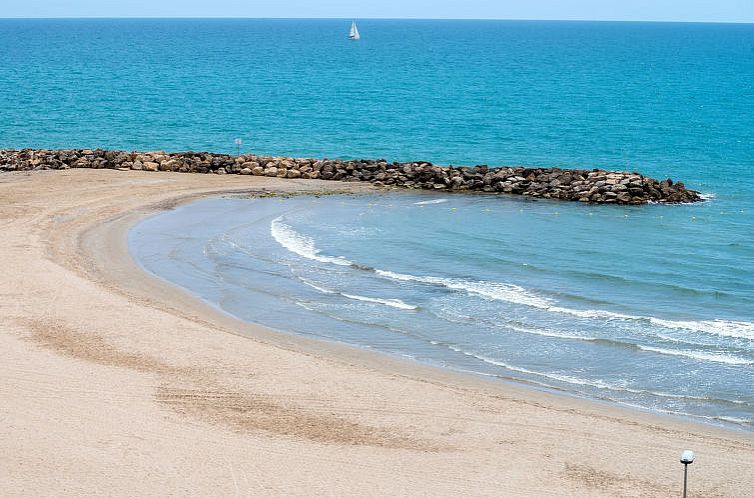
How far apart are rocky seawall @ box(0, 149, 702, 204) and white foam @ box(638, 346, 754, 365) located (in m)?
15.9

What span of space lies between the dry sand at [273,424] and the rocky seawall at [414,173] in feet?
56.2

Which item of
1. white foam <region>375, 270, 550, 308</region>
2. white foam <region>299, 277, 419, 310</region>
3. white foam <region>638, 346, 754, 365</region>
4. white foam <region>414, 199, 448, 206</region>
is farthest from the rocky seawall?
white foam <region>638, 346, 754, 365</region>

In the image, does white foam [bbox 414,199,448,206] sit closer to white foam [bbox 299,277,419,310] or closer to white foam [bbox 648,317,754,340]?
white foam [bbox 299,277,419,310]

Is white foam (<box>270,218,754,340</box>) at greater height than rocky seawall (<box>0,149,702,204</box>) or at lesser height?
lesser

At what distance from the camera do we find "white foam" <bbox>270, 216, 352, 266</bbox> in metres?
26.5

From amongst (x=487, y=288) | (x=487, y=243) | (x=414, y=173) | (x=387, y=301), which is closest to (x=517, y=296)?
(x=487, y=288)

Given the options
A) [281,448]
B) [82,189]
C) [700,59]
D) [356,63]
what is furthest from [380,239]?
[700,59]

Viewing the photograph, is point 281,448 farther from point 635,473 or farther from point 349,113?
point 349,113

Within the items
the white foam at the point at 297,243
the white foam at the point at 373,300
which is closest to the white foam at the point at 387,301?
the white foam at the point at 373,300

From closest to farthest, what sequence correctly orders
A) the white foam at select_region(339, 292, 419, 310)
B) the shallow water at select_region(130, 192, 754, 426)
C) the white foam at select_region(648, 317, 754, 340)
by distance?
the shallow water at select_region(130, 192, 754, 426)
the white foam at select_region(648, 317, 754, 340)
the white foam at select_region(339, 292, 419, 310)

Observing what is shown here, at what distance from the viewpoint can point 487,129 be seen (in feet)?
188

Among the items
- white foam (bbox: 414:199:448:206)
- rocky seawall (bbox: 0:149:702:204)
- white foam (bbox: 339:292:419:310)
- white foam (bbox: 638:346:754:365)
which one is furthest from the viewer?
rocky seawall (bbox: 0:149:702:204)

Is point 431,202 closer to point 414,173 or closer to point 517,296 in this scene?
point 414,173

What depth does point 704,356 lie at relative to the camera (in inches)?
741
